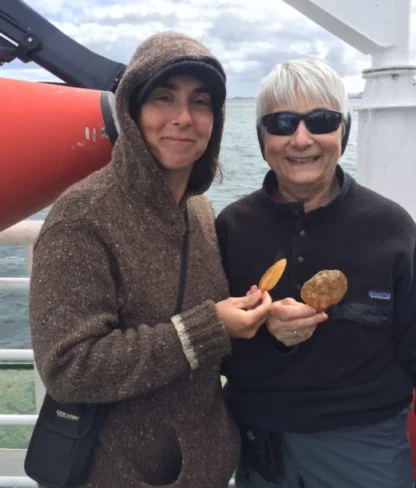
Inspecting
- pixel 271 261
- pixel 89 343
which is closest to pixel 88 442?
pixel 89 343

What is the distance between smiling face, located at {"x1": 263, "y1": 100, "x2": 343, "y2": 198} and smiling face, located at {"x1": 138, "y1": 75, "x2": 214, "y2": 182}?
0.25m

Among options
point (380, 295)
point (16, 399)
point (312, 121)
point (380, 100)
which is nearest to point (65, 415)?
point (380, 295)

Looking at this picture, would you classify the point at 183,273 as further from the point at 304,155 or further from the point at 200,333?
the point at 304,155

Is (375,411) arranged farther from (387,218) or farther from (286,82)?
(286,82)

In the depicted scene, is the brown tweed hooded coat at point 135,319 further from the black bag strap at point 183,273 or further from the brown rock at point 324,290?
the brown rock at point 324,290

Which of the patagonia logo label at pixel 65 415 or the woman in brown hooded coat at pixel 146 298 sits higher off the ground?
the woman in brown hooded coat at pixel 146 298

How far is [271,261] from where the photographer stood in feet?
4.99

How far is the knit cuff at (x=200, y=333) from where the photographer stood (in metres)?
1.22

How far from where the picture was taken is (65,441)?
1.28 metres

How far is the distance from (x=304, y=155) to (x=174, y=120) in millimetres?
372

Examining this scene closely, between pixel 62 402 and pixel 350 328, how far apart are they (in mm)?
724

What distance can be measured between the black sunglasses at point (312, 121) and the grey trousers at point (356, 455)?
0.77m

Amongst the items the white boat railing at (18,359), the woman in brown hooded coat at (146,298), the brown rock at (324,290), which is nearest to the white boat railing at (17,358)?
the white boat railing at (18,359)

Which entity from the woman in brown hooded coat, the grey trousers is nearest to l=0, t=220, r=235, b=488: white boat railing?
the grey trousers
